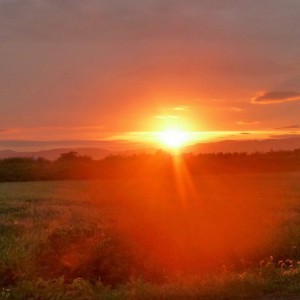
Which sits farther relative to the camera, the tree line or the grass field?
the tree line

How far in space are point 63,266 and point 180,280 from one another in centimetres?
249

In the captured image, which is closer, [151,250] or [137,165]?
[151,250]

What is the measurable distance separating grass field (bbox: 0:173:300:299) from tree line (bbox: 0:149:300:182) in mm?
17033

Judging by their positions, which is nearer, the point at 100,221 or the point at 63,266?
the point at 63,266

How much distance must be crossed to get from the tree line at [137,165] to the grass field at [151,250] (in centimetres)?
1703

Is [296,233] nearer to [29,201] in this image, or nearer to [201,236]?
[201,236]

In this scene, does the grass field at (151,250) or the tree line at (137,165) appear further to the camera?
the tree line at (137,165)

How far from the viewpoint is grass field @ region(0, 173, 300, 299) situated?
8.50 metres

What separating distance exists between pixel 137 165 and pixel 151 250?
29.6m

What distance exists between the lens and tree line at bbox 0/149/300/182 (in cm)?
3922

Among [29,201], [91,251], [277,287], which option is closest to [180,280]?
[277,287]

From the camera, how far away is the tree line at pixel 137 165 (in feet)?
129

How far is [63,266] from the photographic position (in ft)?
35.1

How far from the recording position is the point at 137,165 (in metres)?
41.4
